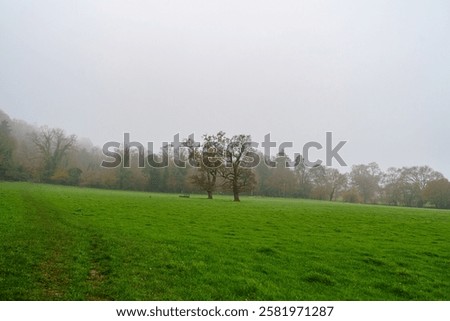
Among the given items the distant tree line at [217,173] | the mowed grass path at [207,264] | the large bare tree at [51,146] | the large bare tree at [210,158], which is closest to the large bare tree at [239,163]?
the distant tree line at [217,173]

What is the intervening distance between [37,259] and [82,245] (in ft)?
11.2

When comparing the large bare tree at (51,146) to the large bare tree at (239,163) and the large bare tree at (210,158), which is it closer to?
the large bare tree at (210,158)

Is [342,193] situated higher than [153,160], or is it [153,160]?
[153,160]

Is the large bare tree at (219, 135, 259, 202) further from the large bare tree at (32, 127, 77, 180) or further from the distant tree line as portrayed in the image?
the large bare tree at (32, 127, 77, 180)

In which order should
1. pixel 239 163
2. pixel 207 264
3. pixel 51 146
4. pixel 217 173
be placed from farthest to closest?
pixel 51 146, pixel 217 173, pixel 239 163, pixel 207 264

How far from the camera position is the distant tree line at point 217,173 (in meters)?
72.2

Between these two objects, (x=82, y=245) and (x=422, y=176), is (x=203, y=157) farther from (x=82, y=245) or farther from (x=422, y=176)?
(x=422, y=176)

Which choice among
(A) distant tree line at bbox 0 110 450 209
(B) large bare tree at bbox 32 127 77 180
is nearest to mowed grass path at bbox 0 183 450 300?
(A) distant tree line at bbox 0 110 450 209

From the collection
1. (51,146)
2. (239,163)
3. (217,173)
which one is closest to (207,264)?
(239,163)

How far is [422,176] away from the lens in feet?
415

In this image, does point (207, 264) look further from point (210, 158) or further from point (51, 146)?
point (51, 146)

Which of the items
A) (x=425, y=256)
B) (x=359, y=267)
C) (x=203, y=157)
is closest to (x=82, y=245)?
(x=359, y=267)

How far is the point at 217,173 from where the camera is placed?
74938mm

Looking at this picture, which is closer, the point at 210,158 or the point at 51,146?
the point at 210,158
